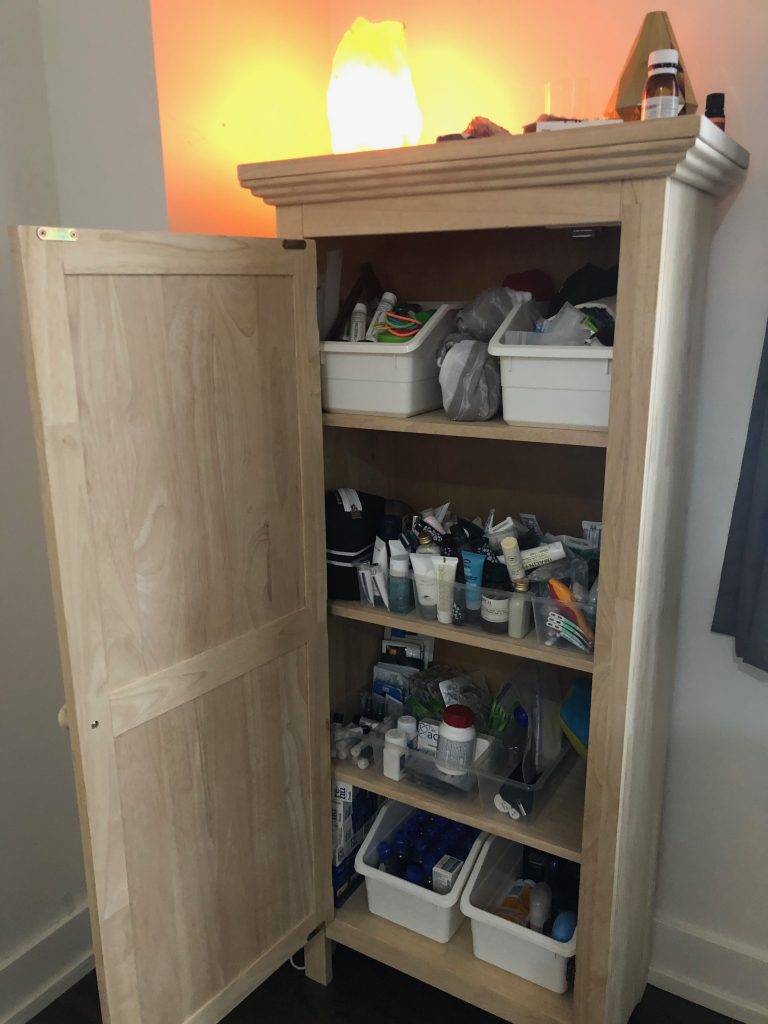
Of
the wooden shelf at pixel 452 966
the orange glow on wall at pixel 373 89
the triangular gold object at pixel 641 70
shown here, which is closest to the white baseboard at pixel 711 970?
the wooden shelf at pixel 452 966

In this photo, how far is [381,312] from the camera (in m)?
1.37

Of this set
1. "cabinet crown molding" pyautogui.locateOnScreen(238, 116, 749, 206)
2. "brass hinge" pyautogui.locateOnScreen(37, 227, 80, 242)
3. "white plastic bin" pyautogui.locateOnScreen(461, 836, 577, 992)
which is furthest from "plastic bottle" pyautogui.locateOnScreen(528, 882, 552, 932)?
"brass hinge" pyautogui.locateOnScreen(37, 227, 80, 242)

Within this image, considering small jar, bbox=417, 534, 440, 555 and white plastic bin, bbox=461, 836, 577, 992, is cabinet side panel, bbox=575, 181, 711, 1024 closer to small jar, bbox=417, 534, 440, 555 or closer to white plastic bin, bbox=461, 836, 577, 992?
white plastic bin, bbox=461, 836, 577, 992

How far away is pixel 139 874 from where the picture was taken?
1130 millimetres

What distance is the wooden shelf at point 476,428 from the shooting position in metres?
1.15

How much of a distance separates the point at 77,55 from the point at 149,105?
0.18 meters

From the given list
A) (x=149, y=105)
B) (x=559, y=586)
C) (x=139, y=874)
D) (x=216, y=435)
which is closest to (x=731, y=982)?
(x=559, y=586)

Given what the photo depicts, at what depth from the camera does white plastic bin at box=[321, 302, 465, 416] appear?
4.25 feet

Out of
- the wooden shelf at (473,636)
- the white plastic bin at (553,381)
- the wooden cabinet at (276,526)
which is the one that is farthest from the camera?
the wooden shelf at (473,636)

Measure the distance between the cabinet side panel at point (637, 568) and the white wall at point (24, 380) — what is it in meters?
0.81

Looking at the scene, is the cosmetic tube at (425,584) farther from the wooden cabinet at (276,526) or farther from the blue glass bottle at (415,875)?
the blue glass bottle at (415,875)

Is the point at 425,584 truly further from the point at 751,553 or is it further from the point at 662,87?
the point at 662,87

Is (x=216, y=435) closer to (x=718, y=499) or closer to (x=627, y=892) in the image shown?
(x=718, y=499)

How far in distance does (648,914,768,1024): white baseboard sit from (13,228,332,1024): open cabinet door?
0.73m
